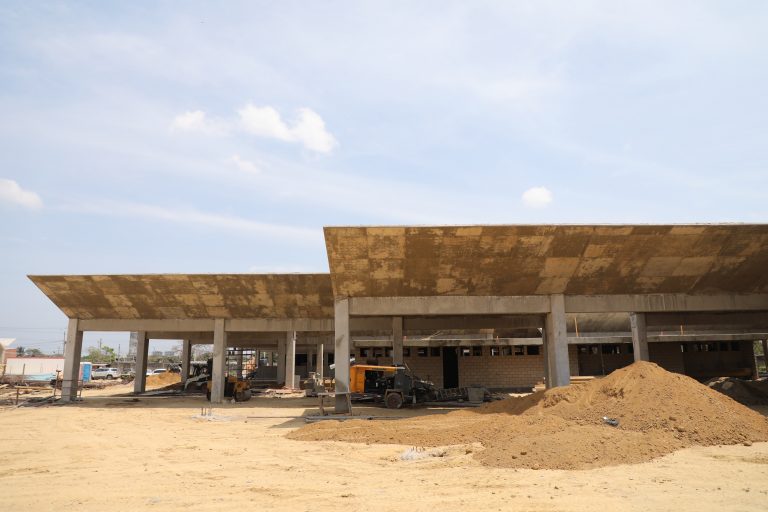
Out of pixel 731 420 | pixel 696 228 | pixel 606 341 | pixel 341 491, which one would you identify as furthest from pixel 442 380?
pixel 341 491

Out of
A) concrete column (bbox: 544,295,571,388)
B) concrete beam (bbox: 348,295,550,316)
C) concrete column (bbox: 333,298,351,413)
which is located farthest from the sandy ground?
concrete column (bbox: 544,295,571,388)

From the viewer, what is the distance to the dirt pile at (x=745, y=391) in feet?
72.1

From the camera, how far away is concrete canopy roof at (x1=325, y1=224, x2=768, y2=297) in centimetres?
1803

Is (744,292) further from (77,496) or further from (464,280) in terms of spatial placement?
(77,496)

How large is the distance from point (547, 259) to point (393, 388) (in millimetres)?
9083

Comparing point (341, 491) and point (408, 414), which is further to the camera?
point (408, 414)

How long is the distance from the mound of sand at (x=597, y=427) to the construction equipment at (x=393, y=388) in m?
6.90

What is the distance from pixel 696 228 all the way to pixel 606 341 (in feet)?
55.5

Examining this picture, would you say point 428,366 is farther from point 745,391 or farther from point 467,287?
point 745,391

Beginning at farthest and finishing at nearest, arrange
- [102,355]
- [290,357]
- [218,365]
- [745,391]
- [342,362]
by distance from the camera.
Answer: [102,355]
[290,357]
[218,365]
[745,391]
[342,362]

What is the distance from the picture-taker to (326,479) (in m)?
9.09

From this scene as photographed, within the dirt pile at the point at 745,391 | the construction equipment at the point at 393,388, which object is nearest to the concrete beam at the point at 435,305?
the construction equipment at the point at 393,388

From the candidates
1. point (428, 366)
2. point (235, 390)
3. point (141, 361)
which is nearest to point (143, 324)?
point (235, 390)

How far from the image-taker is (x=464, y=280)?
20.0m
